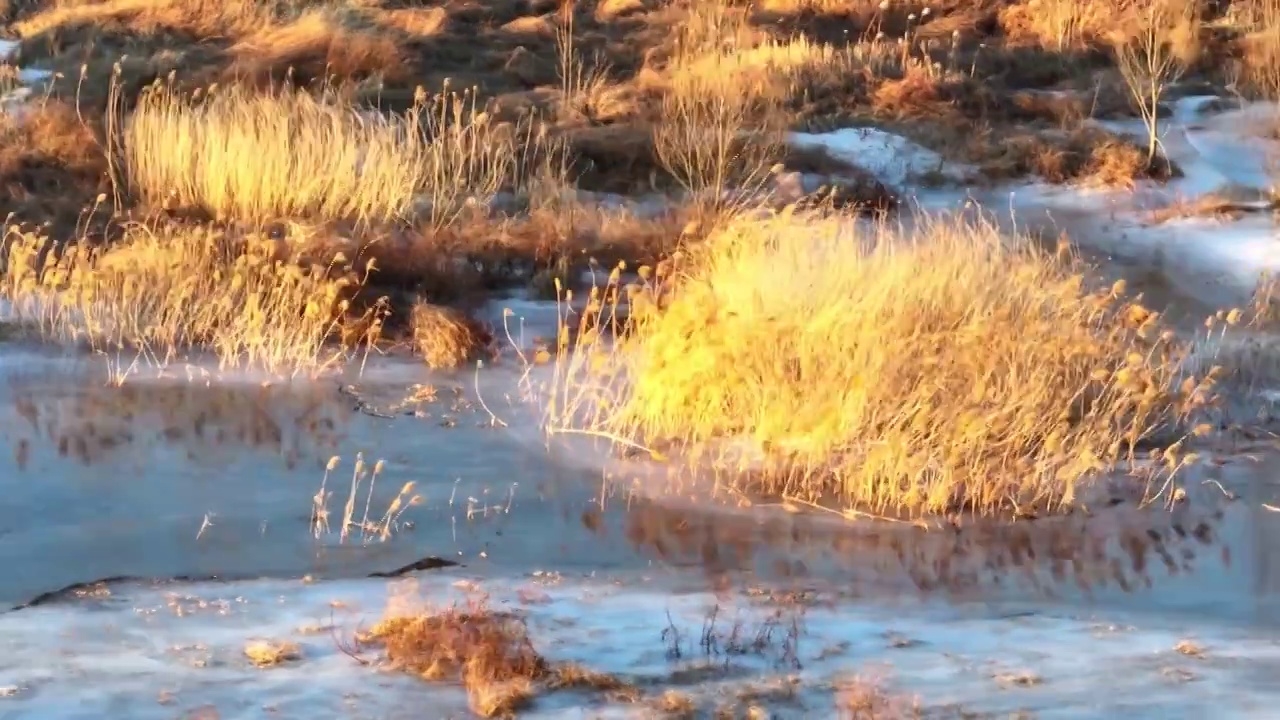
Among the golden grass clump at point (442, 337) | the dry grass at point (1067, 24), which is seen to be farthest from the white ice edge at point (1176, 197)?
the golden grass clump at point (442, 337)

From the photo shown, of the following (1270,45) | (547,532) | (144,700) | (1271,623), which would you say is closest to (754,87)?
(1270,45)

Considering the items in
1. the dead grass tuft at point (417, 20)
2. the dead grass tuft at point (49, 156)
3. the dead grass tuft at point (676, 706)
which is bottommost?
the dead grass tuft at point (676, 706)

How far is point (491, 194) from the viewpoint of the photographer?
1179 cm

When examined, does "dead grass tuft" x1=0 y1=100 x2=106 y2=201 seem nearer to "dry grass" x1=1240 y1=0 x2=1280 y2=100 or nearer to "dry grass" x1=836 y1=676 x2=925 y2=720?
"dry grass" x1=836 y1=676 x2=925 y2=720

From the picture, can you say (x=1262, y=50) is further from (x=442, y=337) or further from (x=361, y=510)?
(x=361, y=510)

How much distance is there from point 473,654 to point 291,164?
7318 millimetres

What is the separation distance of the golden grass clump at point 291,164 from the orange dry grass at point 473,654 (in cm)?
650

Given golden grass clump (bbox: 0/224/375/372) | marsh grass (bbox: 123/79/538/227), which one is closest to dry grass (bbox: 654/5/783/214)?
marsh grass (bbox: 123/79/538/227)

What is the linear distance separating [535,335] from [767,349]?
9.20 ft

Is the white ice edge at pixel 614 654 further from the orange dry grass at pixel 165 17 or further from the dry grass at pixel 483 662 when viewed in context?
the orange dry grass at pixel 165 17

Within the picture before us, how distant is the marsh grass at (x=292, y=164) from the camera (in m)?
11.0

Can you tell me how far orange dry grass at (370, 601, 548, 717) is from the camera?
424 cm

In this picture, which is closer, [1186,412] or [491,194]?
→ [1186,412]

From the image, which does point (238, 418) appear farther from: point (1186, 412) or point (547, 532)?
point (1186, 412)
